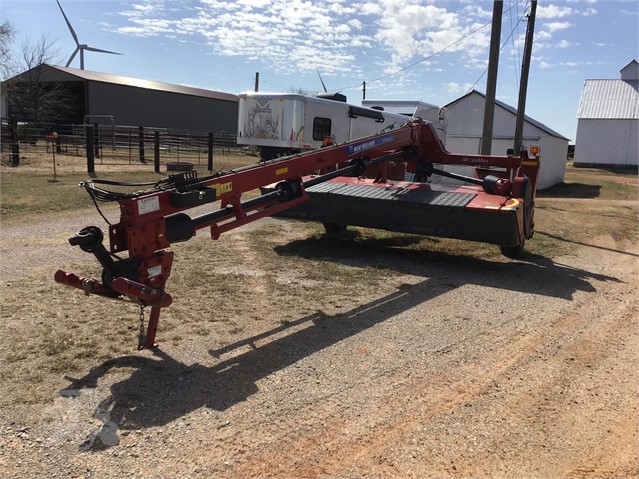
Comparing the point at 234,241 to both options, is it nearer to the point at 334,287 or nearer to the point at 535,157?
the point at 334,287

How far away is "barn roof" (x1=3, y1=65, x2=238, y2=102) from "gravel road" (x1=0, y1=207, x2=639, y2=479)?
3695 centimetres

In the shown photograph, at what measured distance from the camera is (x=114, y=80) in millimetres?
40031

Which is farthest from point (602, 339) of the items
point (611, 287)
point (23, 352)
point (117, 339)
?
point (23, 352)

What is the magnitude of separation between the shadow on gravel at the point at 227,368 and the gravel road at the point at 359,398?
0.6 inches

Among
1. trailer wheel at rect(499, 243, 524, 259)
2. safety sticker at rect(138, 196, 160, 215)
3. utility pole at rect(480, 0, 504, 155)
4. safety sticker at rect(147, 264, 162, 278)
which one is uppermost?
utility pole at rect(480, 0, 504, 155)

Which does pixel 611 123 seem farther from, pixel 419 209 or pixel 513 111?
pixel 419 209

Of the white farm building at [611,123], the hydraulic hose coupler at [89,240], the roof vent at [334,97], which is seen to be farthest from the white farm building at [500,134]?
the hydraulic hose coupler at [89,240]

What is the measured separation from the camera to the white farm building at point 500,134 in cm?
2109

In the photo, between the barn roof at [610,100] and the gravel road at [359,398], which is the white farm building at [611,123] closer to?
the barn roof at [610,100]

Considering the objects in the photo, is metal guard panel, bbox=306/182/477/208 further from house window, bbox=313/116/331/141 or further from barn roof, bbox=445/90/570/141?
barn roof, bbox=445/90/570/141

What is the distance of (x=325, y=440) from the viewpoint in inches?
125

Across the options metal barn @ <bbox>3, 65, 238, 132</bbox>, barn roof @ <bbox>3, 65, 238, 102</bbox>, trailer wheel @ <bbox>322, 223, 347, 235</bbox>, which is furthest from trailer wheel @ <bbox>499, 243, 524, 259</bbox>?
barn roof @ <bbox>3, 65, 238, 102</bbox>

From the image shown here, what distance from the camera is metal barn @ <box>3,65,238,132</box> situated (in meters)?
38.0

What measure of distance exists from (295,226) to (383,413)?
653 centimetres
